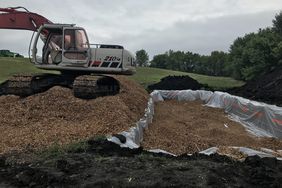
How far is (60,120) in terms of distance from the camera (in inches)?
489

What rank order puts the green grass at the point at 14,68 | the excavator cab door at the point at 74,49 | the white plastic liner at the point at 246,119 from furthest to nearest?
the green grass at the point at 14,68
the excavator cab door at the point at 74,49
the white plastic liner at the point at 246,119

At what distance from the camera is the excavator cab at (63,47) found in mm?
16281

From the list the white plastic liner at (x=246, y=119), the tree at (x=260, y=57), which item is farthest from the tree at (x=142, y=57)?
the white plastic liner at (x=246, y=119)

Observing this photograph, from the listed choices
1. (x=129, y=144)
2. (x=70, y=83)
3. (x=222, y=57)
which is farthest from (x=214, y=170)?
(x=222, y=57)

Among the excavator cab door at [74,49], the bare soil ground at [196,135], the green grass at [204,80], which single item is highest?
the excavator cab door at [74,49]

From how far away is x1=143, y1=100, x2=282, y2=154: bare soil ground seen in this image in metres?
11.9

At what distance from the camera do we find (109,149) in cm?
888

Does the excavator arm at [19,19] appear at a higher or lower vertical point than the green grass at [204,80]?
higher

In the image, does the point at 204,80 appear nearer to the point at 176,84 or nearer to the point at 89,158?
the point at 176,84

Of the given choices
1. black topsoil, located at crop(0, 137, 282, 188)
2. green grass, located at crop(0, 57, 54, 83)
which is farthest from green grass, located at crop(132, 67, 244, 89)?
black topsoil, located at crop(0, 137, 282, 188)

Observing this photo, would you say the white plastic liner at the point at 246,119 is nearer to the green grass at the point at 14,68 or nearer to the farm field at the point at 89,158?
the farm field at the point at 89,158

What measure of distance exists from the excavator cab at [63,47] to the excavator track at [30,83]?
55 centimetres

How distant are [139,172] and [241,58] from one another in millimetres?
56962

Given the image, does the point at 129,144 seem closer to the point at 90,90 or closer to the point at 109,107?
the point at 109,107
